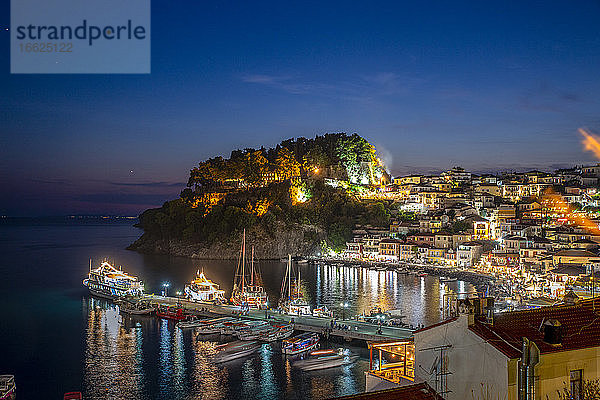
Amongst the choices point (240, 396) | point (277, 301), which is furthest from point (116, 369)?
point (277, 301)

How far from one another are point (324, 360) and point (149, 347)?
21.3ft

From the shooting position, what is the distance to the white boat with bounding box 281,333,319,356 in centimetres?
1784

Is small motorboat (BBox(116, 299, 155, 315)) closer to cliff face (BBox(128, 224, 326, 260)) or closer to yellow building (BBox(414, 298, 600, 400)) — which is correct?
yellow building (BBox(414, 298, 600, 400))

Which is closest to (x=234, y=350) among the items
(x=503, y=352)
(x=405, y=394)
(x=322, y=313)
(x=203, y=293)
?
(x=322, y=313)

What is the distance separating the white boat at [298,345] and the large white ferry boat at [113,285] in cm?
1381

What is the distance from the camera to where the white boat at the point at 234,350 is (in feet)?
57.5

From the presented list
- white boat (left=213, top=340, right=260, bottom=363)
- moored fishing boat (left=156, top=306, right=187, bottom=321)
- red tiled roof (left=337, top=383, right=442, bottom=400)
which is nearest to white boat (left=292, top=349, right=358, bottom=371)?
white boat (left=213, top=340, right=260, bottom=363)

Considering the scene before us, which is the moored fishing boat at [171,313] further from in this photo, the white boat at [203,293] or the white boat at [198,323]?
the white boat at [203,293]

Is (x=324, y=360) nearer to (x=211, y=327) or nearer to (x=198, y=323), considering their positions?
(x=211, y=327)

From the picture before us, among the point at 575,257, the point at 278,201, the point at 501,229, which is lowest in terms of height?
the point at 575,257

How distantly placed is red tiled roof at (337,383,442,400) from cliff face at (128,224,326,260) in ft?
153

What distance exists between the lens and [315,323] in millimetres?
21297

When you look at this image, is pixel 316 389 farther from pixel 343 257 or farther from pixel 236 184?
pixel 236 184

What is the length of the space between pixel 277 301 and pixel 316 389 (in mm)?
14404
